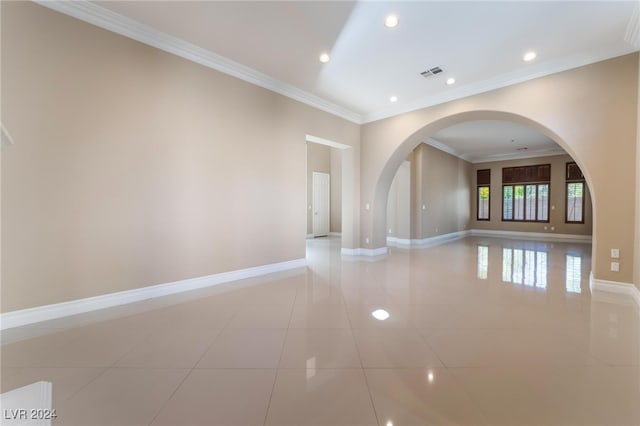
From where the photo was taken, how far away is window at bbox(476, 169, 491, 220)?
1108cm

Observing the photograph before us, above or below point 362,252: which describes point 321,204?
above

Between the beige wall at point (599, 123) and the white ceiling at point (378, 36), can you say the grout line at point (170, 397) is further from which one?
the beige wall at point (599, 123)

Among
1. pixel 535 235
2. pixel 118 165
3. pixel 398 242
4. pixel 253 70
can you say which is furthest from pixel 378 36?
pixel 535 235

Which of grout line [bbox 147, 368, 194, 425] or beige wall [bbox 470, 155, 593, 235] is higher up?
beige wall [bbox 470, 155, 593, 235]

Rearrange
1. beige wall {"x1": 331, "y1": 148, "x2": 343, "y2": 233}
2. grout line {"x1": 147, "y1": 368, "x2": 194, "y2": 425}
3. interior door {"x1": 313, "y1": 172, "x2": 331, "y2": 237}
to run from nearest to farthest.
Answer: grout line {"x1": 147, "y1": 368, "x2": 194, "y2": 425} < interior door {"x1": 313, "y1": 172, "x2": 331, "y2": 237} < beige wall {"x1": 331, "y1": 148, "x2": 343, "y2": 233}

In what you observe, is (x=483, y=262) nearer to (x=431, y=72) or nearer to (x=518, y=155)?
(x=431, y=72)

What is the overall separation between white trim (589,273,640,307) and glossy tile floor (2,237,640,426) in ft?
1.27

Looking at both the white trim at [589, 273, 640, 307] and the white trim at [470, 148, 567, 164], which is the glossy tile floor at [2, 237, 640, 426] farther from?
the white trim at [470, 148, 567, 164]

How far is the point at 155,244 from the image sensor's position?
331cm

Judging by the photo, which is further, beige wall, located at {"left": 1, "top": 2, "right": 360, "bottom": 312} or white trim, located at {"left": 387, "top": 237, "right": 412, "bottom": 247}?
white trim, located at {"left": 387, "top": 237, "right": 412, "bottom": 247}

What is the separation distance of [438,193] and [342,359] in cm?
825

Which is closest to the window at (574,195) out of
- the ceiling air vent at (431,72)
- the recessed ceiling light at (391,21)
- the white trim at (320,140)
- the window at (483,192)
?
the window at (483,192)

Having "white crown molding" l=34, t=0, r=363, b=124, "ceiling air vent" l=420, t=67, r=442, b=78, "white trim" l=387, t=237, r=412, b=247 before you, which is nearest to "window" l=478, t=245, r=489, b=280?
"white trim" l=387, t=237, r=412, b=247

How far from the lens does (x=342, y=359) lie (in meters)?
1.99
